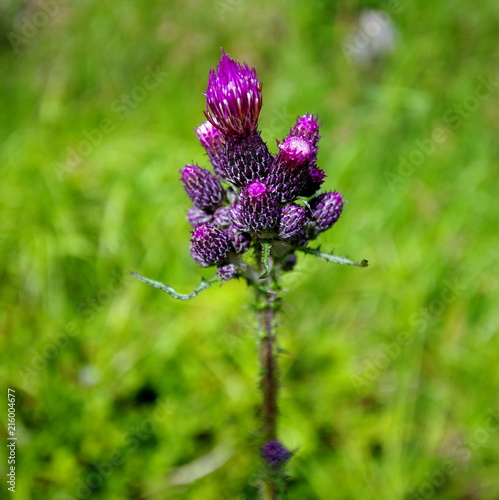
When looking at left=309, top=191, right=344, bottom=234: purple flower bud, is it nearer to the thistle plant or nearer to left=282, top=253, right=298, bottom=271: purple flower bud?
the thistle plant

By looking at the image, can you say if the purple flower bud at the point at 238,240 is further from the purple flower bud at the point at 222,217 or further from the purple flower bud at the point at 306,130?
the purple flower bud at the point at 306,130

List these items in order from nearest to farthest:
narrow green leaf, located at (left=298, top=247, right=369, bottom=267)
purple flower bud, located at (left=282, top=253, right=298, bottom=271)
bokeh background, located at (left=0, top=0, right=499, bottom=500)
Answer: narrow green leaf, located at (left=298, top=247, right=369, bottom=267)
purple flower bud, located at (left=282, top=253, right=298, bottom=271)
bokeh background, located at (left=0, top=0, right=499, bottom=500)

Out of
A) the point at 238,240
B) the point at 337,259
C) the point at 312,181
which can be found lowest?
the point at 337,259

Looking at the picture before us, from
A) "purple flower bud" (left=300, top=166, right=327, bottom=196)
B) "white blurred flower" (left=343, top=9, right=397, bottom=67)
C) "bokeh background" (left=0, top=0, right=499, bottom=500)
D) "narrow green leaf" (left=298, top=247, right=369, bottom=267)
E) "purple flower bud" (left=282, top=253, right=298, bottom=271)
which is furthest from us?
"white blurred flower" (left=343, top=9, right=397, bottom=67)

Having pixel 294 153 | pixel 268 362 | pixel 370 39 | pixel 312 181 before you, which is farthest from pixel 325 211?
pixel 370 39

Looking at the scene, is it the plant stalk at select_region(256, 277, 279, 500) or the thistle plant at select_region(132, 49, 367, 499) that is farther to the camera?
the plant stalk at select_region(256, 277, 279, 500)

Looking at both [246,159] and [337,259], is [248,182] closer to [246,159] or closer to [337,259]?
[246,159]

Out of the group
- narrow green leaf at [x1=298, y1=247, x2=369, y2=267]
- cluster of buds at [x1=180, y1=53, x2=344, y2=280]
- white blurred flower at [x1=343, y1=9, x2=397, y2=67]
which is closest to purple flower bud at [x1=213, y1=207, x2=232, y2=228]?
cluster of buds at [x1=180, y1=53, x2=344, y2=280]
